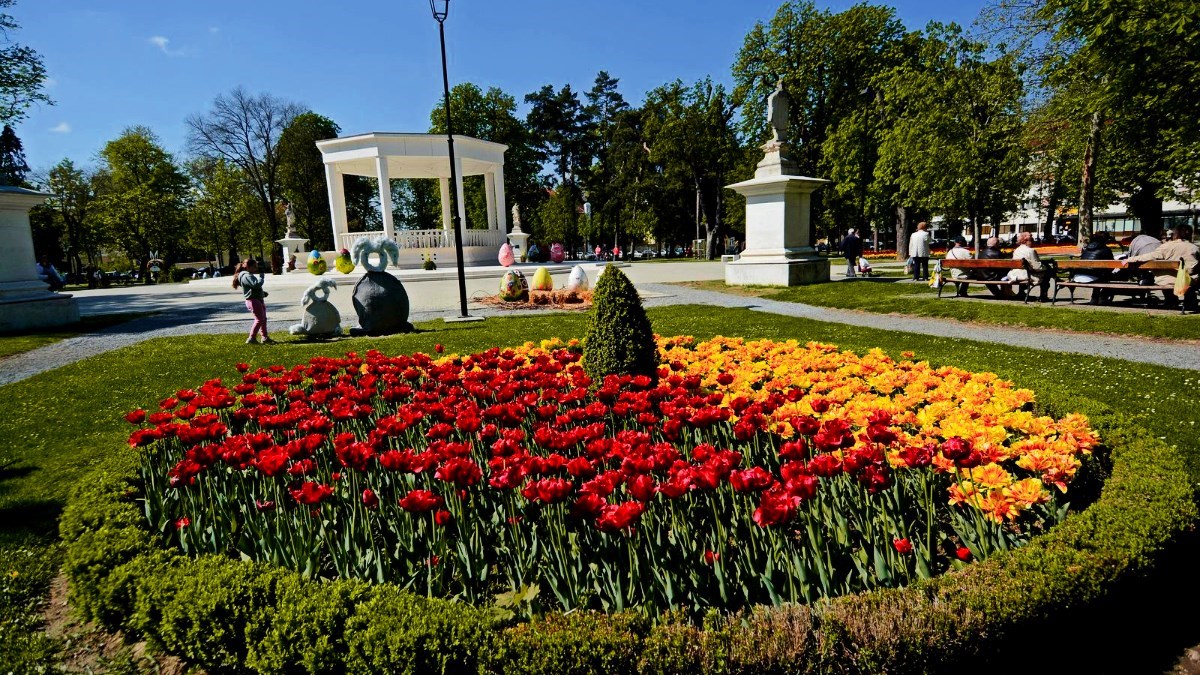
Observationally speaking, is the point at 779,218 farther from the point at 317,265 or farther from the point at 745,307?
the point at 317,265

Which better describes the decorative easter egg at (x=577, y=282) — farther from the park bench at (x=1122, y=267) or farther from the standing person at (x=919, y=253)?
the park bench at (x=1122, y=267)

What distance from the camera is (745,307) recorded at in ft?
45.1

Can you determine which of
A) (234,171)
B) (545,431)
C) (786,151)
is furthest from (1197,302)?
(234,171)

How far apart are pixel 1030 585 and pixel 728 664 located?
1163 mm

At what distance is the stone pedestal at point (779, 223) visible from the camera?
17.1m

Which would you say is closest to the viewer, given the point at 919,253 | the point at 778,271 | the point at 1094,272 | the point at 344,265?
the point at 1094,272

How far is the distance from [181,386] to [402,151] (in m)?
25.4

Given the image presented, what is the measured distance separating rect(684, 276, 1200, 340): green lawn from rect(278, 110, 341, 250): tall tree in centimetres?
4751

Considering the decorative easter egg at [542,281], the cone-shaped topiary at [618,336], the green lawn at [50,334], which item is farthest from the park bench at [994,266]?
the green lawn at [50,334]

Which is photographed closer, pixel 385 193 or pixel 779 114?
pixel 779 114

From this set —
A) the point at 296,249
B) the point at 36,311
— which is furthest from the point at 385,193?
the point at 36,311

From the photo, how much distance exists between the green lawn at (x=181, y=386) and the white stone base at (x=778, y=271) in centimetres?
486

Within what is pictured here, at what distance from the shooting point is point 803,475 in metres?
2.42

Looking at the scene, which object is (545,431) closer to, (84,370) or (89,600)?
(89,600)
